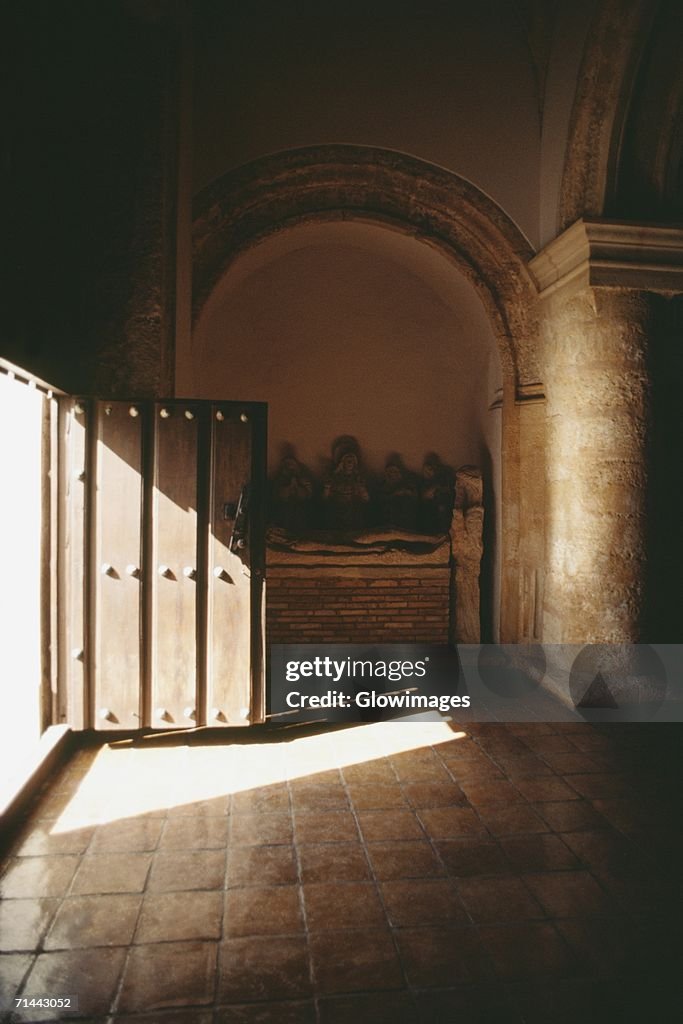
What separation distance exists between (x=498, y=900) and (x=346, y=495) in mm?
4757

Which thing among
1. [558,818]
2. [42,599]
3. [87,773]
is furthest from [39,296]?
[558,818]

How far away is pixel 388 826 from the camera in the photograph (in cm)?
348

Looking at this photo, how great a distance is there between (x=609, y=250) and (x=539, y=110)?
6.13ft

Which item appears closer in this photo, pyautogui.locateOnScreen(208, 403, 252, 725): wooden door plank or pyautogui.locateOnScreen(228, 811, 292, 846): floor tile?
pyautogui.locateOnScreen(228, 811, 292, 846): floor tile

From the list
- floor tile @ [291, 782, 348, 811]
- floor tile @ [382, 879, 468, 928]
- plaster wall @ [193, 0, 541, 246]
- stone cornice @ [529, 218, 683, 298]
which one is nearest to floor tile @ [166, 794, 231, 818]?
floor tile @ [291, 782, 348, 811]

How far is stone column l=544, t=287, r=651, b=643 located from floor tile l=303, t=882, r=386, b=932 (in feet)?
10.1

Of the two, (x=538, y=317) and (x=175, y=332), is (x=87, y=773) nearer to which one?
(x=175, y=332)

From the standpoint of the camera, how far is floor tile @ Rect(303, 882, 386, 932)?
106 inches

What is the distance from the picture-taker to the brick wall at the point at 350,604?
686 centimetres

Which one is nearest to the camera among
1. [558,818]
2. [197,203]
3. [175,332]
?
[558,818]

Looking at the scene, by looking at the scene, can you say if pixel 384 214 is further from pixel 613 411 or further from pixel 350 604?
pixel 350 604

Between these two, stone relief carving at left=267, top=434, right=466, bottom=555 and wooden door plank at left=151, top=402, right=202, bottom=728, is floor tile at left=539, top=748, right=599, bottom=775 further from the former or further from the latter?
stone relief carving at left=267, top=434, right=466, bottom=555

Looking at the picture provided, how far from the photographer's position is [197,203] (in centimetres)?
598

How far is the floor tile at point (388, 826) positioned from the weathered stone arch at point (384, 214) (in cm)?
397
